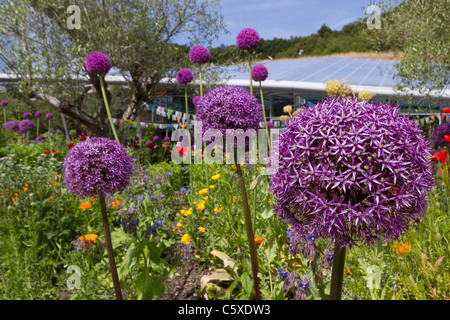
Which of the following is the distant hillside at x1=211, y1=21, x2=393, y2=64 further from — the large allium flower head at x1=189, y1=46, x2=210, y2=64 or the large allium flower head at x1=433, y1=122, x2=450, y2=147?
the large allium flower head at x1=189, y1=46, x2=210, y2=64

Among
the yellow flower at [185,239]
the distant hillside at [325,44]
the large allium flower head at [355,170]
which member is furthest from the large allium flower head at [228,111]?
the distant hillside at [325,44]

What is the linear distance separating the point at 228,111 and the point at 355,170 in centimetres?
131

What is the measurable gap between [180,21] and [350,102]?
9934 millimetres

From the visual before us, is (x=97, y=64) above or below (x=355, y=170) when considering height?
above

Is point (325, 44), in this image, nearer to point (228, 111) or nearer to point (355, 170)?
point (228, 111)

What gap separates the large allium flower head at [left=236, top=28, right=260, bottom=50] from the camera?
3.60m

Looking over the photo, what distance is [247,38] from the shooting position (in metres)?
3.60

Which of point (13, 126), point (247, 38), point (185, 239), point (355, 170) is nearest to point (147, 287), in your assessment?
point (185, 239)

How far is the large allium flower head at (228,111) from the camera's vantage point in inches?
98.6

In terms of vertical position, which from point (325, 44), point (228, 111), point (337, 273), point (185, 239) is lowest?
point (185, 239)

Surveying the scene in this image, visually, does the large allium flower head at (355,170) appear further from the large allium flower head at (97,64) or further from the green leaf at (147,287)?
the large allium flower head at (97,64)

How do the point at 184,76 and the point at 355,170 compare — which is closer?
the point at 355,170

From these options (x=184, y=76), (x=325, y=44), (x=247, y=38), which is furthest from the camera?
(x=325, y=44)

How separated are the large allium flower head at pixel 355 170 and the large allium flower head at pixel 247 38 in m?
2.31
